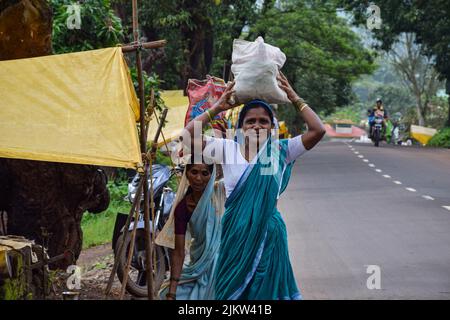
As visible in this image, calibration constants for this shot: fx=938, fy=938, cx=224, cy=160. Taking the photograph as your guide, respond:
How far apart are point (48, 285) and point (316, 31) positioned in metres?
36.7

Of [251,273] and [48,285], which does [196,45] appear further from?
[251,273]

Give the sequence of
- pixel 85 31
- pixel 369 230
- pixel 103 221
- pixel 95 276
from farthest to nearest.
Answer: pixel 103 221 < pixel 369 230 < pixel 85 31 < pixel 95 276

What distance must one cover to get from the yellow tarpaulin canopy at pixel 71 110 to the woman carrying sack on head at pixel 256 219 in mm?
1482

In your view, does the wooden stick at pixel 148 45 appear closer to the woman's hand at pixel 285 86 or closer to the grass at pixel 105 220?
the woman's hand at pixel 285 86

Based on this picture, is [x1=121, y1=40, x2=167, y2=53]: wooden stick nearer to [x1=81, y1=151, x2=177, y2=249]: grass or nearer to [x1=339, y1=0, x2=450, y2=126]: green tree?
[x1=81, y1=151, x2=177, y2=249]: grass

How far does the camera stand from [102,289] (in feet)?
29.8

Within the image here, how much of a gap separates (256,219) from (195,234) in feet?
4.46

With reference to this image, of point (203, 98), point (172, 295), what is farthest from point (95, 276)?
point (172, 295)

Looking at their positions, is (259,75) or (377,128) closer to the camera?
(259,75)

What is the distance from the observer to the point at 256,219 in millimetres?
5352

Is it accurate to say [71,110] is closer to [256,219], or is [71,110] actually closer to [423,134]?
[256,219]

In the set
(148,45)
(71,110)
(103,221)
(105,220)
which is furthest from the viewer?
(105,220)
